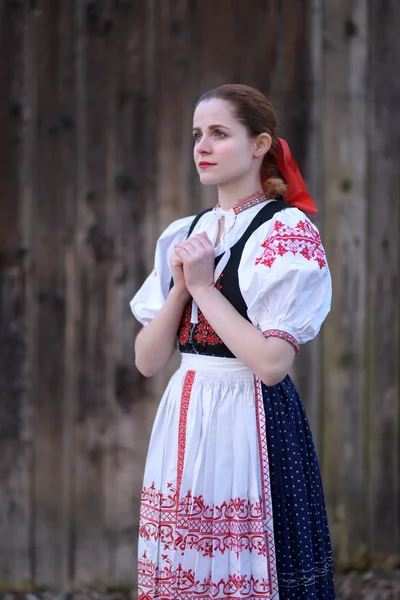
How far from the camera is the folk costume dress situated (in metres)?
1.83

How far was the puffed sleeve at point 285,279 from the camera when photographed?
1809mm

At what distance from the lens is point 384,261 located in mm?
3316

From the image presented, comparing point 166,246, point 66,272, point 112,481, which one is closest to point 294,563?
point 166,246

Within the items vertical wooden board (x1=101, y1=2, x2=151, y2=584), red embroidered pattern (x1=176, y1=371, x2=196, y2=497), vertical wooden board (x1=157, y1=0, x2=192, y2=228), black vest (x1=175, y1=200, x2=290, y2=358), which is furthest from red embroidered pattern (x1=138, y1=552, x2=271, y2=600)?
vertical wooden board (x1=157, y1=0, x2=192, y2=228)

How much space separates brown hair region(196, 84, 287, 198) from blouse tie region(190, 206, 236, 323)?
0.39ft

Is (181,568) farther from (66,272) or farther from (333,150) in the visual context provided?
(333,150)

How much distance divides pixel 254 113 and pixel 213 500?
91 cm

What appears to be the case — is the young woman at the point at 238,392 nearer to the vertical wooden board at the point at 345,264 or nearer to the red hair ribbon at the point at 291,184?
the red hair ribbon at the point at 291,184

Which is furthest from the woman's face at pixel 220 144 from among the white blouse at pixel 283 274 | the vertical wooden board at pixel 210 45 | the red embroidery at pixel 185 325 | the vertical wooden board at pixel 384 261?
the vertical wooden board at pixel 384 261

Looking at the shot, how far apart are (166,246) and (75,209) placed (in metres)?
1.19

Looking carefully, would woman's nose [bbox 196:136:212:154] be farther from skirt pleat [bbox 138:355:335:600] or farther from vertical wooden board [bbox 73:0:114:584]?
vertical wooden board [bbox 73:0:114:584]

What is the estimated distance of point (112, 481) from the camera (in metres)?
3.24

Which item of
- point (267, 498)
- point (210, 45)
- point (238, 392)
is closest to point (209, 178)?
point (238, 392)

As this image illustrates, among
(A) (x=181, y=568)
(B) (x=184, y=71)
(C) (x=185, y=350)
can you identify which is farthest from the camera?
(B) (x=184, y=71)
